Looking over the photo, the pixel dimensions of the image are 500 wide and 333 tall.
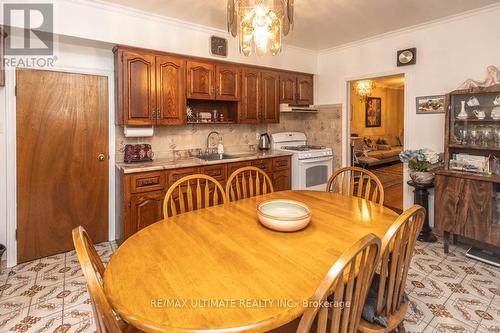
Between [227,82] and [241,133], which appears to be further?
[241,133]

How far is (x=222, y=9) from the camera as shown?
286 cm

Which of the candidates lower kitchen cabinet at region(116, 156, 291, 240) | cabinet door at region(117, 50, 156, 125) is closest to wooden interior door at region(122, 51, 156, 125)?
cabinet door at region(117, 50, 156, 125)

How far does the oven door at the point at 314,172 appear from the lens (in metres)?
4.02

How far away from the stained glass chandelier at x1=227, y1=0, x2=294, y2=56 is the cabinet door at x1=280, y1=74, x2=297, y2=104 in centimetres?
231

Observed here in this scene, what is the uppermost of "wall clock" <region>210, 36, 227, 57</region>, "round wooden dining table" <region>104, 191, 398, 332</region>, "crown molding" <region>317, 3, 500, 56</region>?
"crown molding" <region>317, 3, 500, 56</region>

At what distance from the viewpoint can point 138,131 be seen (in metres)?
3.14

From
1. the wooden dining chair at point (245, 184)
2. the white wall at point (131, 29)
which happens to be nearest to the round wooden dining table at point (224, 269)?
the wooden dining chair at point (245, 184)

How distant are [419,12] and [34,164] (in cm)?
417

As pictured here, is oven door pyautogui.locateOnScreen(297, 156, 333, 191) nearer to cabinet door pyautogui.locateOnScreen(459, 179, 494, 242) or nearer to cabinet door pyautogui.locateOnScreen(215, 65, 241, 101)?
cabinet door pyautogui.locateOnScreen(215, 65, 241, 101)

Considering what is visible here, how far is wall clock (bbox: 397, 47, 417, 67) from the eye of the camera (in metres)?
3.42

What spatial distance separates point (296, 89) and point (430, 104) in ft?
5.91

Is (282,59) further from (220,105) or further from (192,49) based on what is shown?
(192,49)

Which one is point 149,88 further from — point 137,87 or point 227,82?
point 227,82

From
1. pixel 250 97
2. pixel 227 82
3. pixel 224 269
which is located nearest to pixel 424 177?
pixel 250 97
